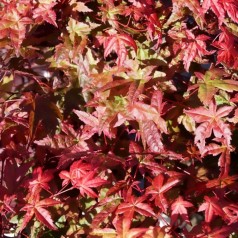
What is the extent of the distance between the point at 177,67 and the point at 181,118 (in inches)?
7.3

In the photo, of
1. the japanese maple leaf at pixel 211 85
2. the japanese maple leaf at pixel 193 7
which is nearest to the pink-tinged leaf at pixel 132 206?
the japanese maple leaf at pixel 211 85

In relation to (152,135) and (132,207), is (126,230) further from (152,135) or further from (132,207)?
(152,135)

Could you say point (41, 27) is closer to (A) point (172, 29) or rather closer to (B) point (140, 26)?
(B) point (140, 26)

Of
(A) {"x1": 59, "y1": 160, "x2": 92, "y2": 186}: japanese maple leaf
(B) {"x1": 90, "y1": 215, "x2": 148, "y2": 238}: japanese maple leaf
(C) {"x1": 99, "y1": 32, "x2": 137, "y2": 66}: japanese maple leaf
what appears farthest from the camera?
(C) {"x1": 99, "y1": 32, "x2": 137, "y2": 66}: japanese maple leaf

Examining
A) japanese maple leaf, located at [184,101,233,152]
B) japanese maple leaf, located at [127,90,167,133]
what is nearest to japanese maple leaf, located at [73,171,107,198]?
japanese maple leaf, located at [127,90,167,133]

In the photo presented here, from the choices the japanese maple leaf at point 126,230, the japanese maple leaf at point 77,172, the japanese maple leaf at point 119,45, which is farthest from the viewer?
the japanese maple leaf at point 119,45

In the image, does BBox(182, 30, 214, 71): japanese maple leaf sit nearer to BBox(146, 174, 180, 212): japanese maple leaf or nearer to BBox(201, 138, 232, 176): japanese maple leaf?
BBox(201, 138, 232, 176): japanese maple leaf

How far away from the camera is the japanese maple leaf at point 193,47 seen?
169 cm

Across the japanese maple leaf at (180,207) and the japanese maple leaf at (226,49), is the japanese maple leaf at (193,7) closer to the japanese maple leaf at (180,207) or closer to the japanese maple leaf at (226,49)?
the japanese maple leaf at (226,49)

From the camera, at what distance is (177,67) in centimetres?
175

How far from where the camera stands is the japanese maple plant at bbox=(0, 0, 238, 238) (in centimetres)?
153

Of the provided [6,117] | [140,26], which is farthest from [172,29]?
[6,117]

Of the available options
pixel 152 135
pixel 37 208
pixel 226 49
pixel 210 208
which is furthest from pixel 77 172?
pixel 226 49

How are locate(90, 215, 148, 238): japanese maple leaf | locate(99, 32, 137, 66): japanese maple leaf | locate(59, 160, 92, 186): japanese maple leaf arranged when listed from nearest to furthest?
locate(90, 215, 148, 238): japanese maple leaf < locate(59, 160, 92, 186): japanese maple leaf < locate(99, 32, 137, 66): japanese maple leaf
